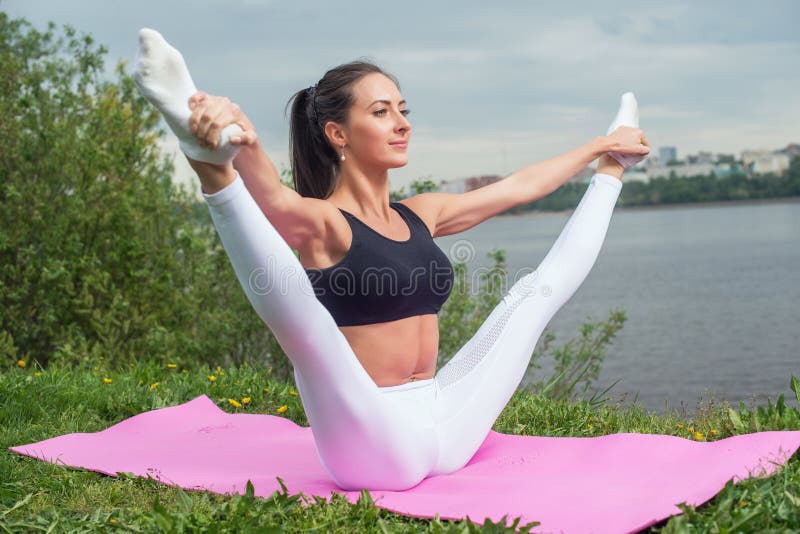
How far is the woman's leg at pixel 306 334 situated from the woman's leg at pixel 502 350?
131 millimetres

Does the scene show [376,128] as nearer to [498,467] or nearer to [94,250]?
[498,467]

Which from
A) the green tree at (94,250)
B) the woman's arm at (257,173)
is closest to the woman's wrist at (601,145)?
the woman's arm at (257,173)

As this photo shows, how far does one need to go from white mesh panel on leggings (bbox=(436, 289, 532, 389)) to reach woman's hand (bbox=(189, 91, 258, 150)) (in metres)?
1.24

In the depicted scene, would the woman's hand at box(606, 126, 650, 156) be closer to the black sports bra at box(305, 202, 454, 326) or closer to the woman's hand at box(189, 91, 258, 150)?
the black sports bra at box(305, 202, 454, 326)

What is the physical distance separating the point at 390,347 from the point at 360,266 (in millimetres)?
316

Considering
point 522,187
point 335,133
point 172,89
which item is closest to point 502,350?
point 522,187

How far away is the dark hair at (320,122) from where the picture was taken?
3375mm

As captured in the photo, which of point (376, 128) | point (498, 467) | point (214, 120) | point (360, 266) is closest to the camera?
point (214, 120)

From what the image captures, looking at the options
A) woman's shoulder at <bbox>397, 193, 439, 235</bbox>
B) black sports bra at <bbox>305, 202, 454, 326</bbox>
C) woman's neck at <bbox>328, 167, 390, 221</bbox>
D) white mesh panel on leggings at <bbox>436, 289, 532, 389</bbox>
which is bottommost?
white mesh panel on leggings at <bbox>436, 289, 532, 389</bbox>

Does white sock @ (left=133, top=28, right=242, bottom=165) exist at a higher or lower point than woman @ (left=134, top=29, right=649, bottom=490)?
higher

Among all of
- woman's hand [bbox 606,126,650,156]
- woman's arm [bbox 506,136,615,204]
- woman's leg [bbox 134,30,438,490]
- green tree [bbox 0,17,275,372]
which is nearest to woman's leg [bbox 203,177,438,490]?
woman's leg [bbox 134,30,438,490]

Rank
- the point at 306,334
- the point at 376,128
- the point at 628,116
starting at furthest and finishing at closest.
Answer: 1. the point at 628,116
2. the point at 376,128
3. the point at 306,334

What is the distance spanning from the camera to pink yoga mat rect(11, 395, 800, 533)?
9.45 feet

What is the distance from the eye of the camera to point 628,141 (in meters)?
3.87
